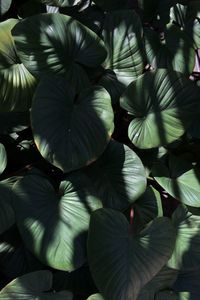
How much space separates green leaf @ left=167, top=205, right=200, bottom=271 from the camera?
128 centimetres

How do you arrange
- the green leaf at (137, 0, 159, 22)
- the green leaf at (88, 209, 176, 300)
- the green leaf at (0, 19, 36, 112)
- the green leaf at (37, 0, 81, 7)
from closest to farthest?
the green leaf at (88, 209, 176, 300) → the green leaf at (0, 19, 36, 112) → the green leaf at (37, 0, 81, 7) → the green leaf at (137, 0, 159, 22)

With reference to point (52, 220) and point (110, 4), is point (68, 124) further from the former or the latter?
point (110, 4)

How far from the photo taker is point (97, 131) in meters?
1.17

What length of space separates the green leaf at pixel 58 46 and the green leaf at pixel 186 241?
0.46 meters

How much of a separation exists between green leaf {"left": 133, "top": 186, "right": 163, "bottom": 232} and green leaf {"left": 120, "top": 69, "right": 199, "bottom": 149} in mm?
168

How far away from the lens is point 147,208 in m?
1.33

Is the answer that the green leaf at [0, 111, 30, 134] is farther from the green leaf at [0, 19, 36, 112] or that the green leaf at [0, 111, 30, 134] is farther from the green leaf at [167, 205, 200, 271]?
the green leaf at [167, 205, 200, 271]

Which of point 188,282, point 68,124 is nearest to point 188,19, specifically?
point 68,124

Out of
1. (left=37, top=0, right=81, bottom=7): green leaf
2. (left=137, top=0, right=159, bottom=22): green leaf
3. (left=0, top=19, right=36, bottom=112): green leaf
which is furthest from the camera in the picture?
(left=137, top=0, right=159, bottom=22): green leaf

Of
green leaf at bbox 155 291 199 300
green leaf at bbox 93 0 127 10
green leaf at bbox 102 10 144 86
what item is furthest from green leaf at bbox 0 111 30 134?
green leaf at bbox 155 291 199 300

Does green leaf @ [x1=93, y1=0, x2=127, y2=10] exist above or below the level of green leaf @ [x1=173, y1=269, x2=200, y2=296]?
above

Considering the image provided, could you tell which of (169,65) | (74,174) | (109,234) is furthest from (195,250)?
(169,65)

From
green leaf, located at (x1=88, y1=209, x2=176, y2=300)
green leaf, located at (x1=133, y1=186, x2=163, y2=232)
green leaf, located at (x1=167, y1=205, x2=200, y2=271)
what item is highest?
green leaf, located at (x1=88, y1=209, x2=176, y2=300)

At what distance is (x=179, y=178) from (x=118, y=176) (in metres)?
0.20
